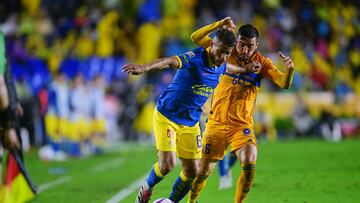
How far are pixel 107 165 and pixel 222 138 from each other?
892 cm

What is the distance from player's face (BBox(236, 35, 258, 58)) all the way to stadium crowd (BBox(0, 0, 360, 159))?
1584 centimetres

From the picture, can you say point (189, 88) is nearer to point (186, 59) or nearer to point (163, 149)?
point (186, 59)

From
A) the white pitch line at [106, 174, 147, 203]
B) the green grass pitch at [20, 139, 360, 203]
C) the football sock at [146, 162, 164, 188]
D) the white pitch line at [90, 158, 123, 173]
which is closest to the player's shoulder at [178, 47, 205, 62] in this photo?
the football sock at [146, 162, 164, 188]

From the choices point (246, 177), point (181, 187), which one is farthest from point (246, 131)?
point (181, 187)

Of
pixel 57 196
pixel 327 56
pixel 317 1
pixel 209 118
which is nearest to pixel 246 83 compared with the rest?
pixel 209 118

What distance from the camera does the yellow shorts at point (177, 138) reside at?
8.88 metres

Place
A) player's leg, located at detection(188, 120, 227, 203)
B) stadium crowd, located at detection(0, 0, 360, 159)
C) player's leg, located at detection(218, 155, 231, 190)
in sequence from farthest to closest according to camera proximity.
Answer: stadium crowd, located at detection(0, 0, 360, 159), player's leg, located at detection(218, 155, 231, 190), player's leg, located at detection(188, 120, 227, 203)

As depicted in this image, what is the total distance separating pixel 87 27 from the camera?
1123 inches

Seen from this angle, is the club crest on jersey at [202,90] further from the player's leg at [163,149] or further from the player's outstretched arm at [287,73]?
the player's outstretched arm at [287,73]

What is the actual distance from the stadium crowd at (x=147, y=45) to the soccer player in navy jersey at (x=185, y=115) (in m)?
16.0

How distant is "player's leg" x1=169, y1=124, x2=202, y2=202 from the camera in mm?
8961

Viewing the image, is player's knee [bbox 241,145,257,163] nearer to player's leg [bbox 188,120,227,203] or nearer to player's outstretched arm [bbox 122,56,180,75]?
player's leg [bbox 188,120,227,203]

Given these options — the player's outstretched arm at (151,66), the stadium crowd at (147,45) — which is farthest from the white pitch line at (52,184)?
the stadium crowd at (147,45)

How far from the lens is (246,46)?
9.49 m
